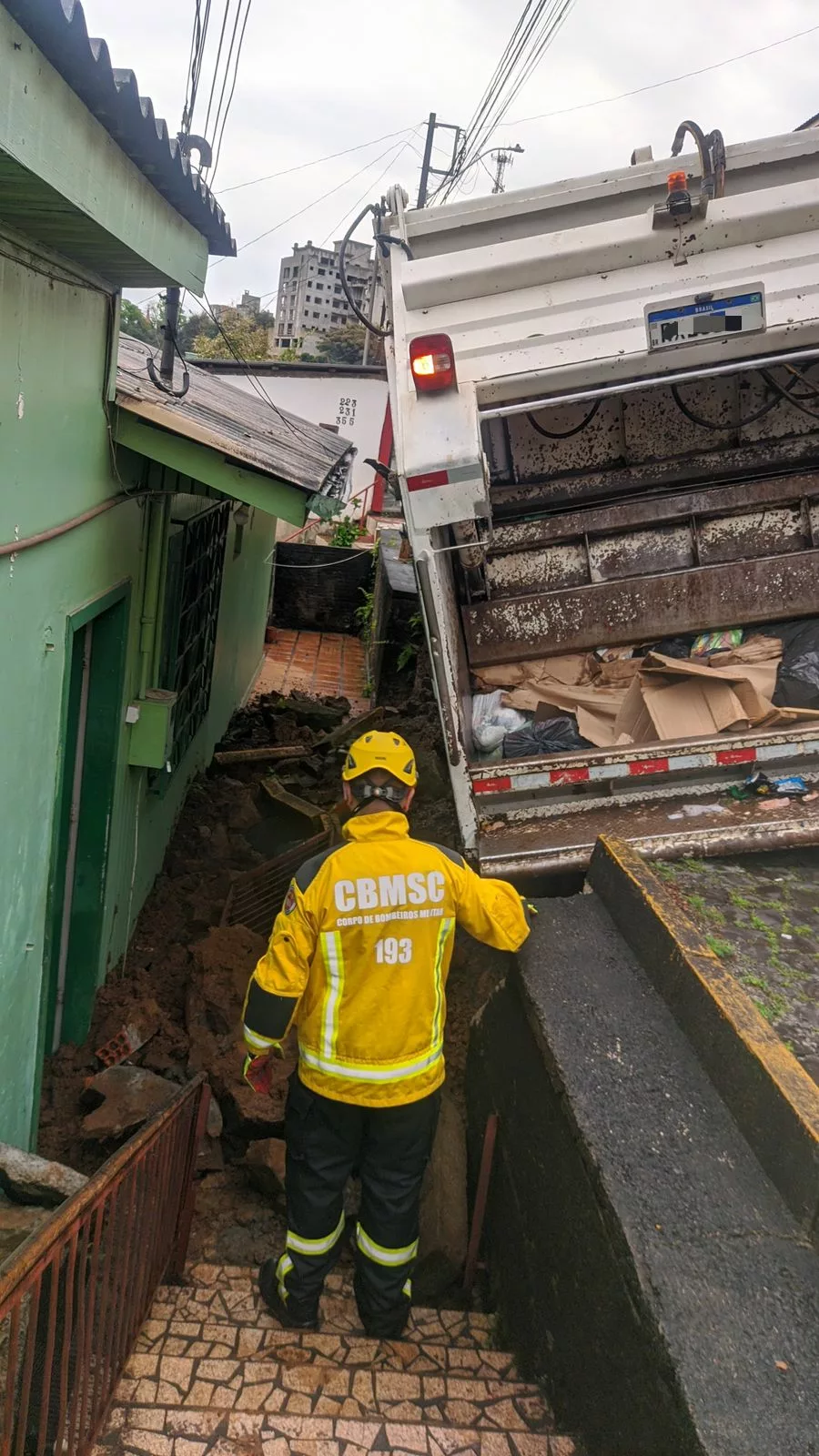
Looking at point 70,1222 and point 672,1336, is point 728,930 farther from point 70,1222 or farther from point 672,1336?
point 70,1222

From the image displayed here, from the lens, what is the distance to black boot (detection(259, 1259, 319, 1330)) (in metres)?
2.83

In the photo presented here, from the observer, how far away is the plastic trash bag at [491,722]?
4.46m

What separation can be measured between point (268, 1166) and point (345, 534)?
48.5 feet

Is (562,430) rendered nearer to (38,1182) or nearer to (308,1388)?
(38,1182)

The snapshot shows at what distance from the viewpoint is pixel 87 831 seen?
4359 millimetres

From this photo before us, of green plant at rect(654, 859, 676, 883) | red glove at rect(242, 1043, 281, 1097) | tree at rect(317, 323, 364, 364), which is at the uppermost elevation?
tree at rect(317, 323, 364, 364)

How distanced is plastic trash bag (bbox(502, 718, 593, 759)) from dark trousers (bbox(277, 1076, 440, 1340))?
71.1 inches

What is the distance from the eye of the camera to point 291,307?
5197cm

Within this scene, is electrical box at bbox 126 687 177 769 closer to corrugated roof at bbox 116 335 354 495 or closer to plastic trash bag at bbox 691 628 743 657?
corrugated roof at bbox 116 335 354 495

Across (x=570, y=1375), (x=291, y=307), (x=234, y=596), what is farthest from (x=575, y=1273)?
(x=291, y=307)

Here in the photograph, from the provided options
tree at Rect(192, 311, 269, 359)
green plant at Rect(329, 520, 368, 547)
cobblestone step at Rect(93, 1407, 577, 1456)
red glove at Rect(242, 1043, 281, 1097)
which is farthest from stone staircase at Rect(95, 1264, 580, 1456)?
tree at Rect(192, 311, 269, 359)

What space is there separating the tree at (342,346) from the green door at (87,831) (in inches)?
1484

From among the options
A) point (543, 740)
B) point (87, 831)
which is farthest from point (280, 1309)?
point (543, 740)

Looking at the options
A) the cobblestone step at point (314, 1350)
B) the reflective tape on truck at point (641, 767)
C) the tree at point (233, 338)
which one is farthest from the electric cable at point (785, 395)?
the tree at point (233, 338)
